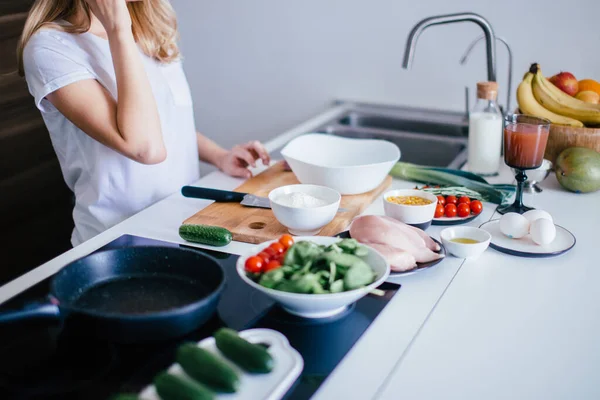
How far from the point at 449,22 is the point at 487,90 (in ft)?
0.73

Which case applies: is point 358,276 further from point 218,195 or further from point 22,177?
point 22,177

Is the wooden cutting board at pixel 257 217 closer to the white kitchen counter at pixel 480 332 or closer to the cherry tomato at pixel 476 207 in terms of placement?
the white kitchen counter at pixel 480 332

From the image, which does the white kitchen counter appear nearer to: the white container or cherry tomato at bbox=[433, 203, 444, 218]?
cherry tomato at bbox=[433, 203, 444, 218]

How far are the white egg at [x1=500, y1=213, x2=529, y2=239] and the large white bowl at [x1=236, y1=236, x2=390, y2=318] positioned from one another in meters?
0.39

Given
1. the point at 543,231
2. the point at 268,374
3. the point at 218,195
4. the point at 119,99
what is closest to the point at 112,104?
the point at 119,99

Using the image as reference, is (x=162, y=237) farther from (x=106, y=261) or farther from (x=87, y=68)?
(x=87, y=68)

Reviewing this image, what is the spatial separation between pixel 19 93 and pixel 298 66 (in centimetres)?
108

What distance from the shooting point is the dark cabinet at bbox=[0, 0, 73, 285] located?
2.05m

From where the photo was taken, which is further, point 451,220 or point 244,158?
point 244,158

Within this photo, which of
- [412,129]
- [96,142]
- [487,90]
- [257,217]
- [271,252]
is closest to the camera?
[271,252]

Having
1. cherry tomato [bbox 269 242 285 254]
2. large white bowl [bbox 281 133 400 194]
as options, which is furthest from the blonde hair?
cherry tomato [bbox 269 242 285 254]

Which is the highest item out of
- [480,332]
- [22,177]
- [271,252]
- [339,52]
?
[339,52]

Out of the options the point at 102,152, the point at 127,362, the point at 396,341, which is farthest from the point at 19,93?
the point at 396,341

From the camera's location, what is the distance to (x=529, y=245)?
1281mm
